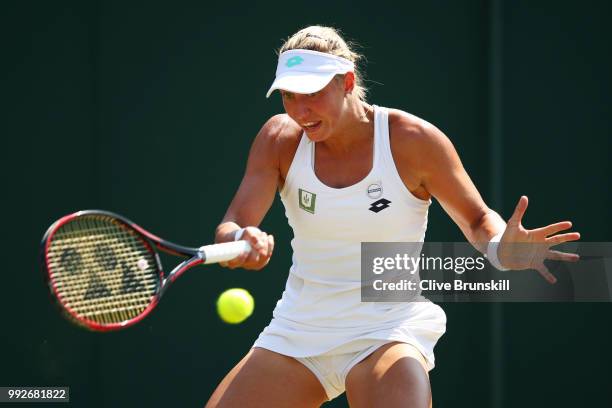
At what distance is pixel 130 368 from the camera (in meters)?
4.90

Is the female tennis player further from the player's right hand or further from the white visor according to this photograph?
the player's right hand

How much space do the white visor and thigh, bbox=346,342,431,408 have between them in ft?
2.81

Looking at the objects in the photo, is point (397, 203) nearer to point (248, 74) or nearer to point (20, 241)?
point (248, 74)

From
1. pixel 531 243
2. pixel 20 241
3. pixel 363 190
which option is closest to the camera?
pixel 531 243

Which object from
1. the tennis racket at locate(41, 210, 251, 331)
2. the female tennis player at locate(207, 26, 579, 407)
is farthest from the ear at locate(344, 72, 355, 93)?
the tennis racket at locate(41, 210, 251, 331)

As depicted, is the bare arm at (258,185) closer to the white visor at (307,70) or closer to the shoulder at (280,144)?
the shoulder at (280,144)

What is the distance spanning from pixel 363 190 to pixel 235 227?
1.53 ft

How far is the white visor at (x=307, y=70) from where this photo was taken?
3262 mm

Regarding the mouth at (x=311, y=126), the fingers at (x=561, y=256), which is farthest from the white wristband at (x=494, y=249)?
the mouth at (x=311, y=126)

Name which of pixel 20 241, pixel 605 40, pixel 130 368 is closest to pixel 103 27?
pixel 20 241

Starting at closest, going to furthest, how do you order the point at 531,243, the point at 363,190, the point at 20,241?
the point at 531,243 → the point at 363,190 → the point at 20,241

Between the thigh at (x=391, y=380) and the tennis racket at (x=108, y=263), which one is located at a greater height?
the tennis racket at (x=108, y=263)

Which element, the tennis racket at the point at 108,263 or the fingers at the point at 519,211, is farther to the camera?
the fingers at the point at 519,211

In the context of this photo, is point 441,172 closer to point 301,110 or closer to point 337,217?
point 337,217
